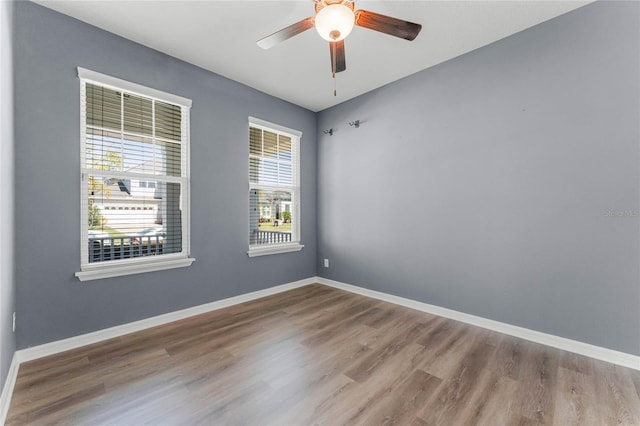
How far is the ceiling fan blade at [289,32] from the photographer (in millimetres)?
1965

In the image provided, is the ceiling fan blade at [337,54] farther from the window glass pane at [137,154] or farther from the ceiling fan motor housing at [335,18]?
the window glass pane at [137,154]

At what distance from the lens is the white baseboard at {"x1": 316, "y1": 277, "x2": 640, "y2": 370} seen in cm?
216

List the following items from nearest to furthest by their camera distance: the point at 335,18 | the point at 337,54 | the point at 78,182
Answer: the point at 335,18, the point at 337,54, the point at 78,182

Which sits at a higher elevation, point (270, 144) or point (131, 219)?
point (270, 144)

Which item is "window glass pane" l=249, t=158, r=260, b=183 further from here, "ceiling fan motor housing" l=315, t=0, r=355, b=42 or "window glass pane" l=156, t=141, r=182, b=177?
"ceiling fan motor housing" l=315, t=0, r=355, b=42

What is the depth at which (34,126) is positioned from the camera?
2.23 metres

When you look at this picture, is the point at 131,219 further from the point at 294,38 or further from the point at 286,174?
the point at 294,38

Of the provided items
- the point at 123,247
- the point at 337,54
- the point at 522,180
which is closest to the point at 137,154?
the point at 123,247

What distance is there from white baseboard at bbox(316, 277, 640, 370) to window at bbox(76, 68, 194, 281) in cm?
266

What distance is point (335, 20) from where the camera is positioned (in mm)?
1743

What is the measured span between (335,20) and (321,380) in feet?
7.97

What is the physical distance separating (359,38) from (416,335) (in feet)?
9.66

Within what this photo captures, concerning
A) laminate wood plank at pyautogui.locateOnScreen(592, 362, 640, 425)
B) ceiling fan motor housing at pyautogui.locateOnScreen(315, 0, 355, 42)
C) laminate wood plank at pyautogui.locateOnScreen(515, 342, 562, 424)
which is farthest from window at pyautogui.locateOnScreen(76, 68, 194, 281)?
laminate wood plank at pyautogui.locateOnScreen(592, 362, 640, 425)

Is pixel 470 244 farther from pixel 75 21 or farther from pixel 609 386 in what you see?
pixel 75 21
